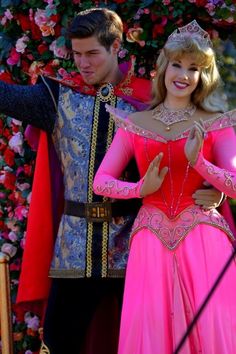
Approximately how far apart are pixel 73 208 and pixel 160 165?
51cm

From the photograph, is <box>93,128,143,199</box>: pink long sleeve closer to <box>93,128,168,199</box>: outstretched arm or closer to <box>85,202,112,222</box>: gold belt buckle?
<box>93,128,168,199</box>: outstretched arm

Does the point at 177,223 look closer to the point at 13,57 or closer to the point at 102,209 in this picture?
the point at 102,209

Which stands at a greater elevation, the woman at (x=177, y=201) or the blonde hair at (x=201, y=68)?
the blonde hair at (x=201, y=68)

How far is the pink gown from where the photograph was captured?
3.11 m

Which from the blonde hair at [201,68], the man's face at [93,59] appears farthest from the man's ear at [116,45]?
the blonde hair at [201,68]

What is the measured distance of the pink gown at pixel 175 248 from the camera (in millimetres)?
3109

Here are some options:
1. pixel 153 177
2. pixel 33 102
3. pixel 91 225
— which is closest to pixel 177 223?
pixel 153 177

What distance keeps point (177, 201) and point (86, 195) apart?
0.45 metres

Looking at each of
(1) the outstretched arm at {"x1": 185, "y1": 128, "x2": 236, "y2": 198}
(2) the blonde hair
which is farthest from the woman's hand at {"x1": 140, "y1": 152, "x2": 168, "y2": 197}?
(2) the blonde hair

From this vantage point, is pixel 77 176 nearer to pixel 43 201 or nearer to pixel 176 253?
pixel 43 201

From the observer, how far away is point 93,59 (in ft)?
11.6

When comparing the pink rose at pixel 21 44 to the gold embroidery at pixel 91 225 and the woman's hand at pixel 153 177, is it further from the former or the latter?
the woman's hand at pixel 153 177

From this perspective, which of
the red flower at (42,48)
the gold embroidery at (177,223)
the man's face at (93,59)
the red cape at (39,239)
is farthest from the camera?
the red flower at (42,48)

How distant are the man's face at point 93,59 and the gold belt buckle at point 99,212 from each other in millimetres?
482
